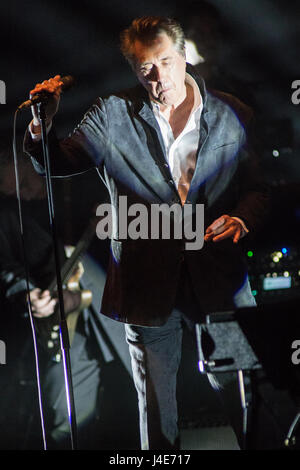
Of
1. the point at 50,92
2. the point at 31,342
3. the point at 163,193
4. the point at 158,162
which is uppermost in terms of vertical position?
the point at 50,92

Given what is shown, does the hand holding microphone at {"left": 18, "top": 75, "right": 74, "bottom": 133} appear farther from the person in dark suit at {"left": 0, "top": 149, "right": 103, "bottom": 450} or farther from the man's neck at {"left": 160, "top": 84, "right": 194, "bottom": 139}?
the person in dark suit at {"left": 0, "top": 149, "right": 103, "bottom": 450}

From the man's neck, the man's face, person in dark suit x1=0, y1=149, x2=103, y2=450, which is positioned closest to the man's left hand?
the man's neck

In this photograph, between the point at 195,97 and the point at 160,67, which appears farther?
the point at 195,97

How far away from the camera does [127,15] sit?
2.66m

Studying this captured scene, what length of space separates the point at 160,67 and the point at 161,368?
1.11 m

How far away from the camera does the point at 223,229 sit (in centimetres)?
190

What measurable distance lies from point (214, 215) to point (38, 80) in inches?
50.5

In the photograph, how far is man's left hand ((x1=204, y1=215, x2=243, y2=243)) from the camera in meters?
1.87

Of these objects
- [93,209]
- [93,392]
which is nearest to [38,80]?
[93,209]

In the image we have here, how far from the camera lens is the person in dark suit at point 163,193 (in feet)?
6.48

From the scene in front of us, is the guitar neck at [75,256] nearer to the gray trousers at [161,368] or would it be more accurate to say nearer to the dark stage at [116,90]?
the dark stage at [116,90]

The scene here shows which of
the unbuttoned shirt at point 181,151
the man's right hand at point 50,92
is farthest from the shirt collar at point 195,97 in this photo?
the man's right hand at point 50,92

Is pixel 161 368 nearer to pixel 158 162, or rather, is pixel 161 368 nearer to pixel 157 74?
pixel 158 162

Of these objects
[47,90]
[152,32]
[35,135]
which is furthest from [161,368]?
[152,32]
